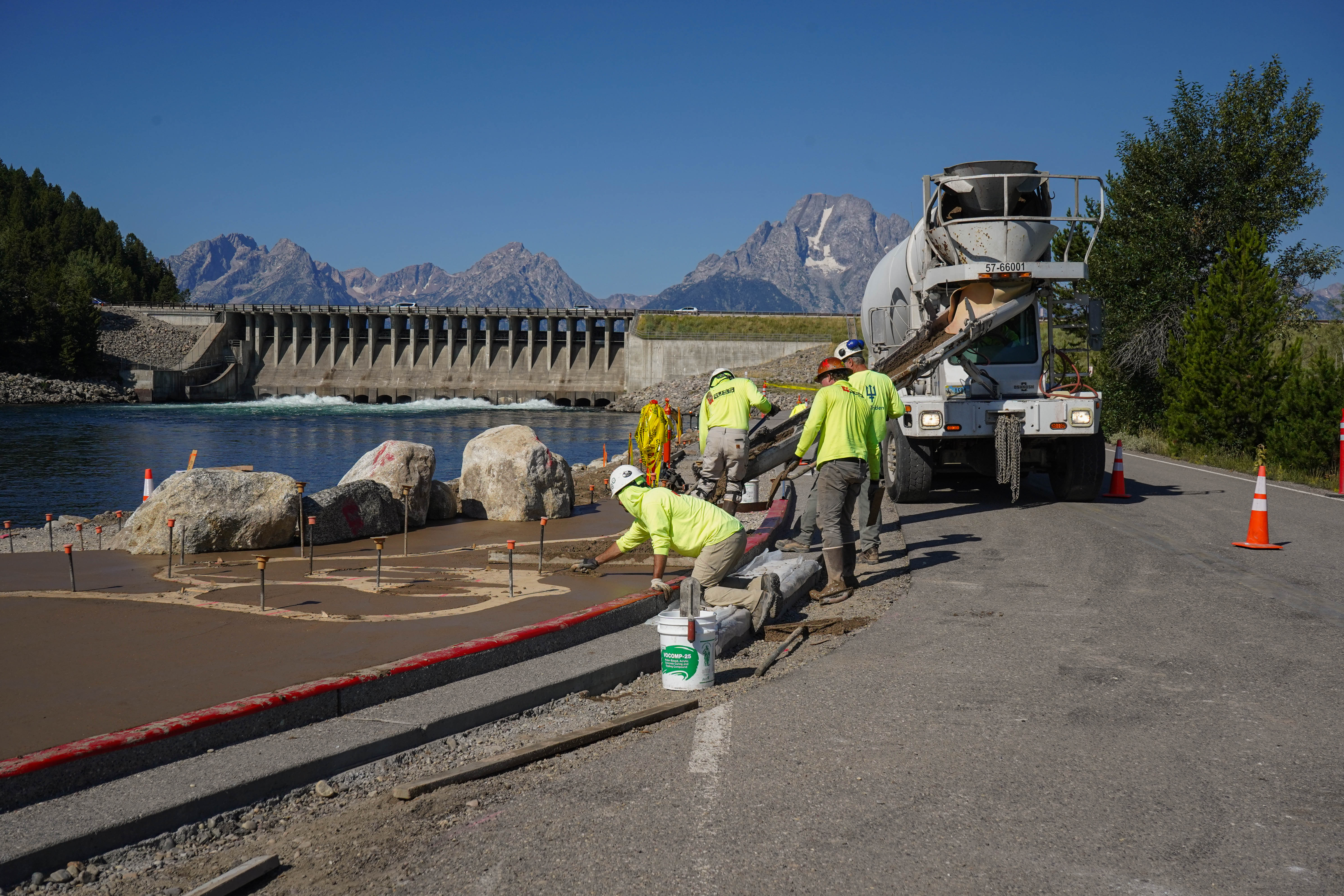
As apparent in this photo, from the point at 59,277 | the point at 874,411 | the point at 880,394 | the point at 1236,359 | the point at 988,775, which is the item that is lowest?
the point at 988,775

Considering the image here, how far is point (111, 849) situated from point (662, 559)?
3.87 m

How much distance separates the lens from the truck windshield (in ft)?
45.0

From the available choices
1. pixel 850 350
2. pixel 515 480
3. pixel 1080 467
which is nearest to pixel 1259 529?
pixel 1080 467

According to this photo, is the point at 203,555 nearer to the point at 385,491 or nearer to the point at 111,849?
the point at 385,491

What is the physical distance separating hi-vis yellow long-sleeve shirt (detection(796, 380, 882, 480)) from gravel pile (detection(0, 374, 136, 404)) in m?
74.9

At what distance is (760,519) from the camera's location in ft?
36.0

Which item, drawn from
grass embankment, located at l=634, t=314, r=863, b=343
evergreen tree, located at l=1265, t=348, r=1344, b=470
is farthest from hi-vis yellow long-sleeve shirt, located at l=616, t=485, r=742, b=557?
grass embankment, located at l=634, t=314, r=863, b=343

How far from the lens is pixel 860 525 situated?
32.3 ft

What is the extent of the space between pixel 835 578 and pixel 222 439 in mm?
39825

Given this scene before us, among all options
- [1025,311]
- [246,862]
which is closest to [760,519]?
[1025,311]

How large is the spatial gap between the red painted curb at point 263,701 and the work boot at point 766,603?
91cm

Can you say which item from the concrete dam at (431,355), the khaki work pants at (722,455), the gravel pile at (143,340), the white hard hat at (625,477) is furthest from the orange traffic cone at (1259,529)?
the gravel pile at (143,340)

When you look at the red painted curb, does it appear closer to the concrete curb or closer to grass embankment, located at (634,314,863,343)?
the concrete curb

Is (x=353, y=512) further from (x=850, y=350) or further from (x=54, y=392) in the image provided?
(x=54, y=392)
